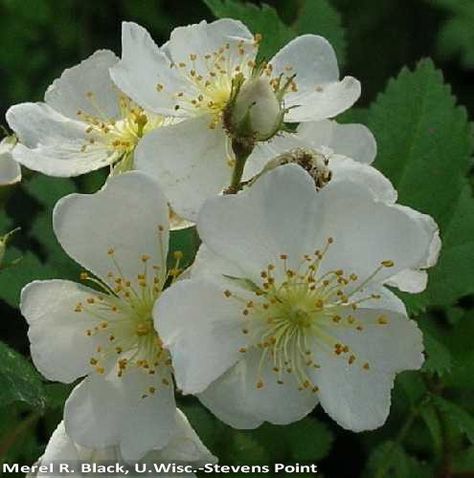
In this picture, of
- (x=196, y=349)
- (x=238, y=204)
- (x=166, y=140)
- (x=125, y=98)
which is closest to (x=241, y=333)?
(x=196, y=349)

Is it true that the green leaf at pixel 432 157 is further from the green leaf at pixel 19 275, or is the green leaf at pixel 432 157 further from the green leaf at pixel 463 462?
the green leaf at pixel 19 275

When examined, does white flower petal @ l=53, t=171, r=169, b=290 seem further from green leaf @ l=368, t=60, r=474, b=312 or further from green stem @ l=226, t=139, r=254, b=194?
green leaf @ l=368, t=60, r=474, b=312

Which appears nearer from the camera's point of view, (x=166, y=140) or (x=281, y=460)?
(x=166, y=140)

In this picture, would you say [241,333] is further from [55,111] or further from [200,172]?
[55,111]

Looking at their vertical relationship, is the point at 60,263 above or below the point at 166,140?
below

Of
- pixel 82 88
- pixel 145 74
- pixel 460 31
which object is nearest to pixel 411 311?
pixel 145 74

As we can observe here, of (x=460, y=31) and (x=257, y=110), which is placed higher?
(x=257, y=110)

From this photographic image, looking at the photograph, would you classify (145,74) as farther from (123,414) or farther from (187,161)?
(123,414)

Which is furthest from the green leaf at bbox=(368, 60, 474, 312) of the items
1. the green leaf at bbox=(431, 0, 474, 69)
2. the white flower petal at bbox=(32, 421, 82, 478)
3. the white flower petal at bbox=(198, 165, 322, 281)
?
the green leaf at bbox=(431, 0, 474, 69)
